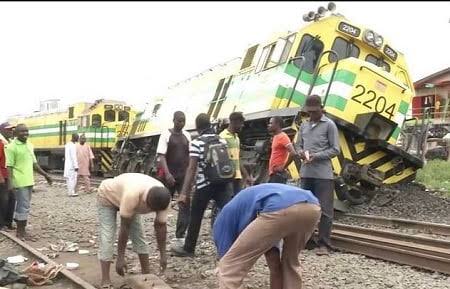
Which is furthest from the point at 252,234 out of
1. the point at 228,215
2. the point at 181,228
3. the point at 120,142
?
the point at 120,142

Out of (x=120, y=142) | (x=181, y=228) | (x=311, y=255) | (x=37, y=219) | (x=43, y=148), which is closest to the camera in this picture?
(x=311, y=255)

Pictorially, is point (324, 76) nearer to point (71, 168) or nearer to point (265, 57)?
point (265, 57)

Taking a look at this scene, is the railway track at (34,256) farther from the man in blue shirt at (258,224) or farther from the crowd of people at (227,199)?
the man in blue shirt at (258,224)

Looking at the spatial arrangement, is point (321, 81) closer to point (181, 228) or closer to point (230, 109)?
point (230, 109)

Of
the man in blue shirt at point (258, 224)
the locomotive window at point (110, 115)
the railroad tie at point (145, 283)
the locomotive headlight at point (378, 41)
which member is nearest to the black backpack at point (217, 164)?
the railroad tie at point (145, 283)

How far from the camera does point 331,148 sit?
648 centimetres

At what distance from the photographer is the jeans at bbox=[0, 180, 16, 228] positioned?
8.33 m

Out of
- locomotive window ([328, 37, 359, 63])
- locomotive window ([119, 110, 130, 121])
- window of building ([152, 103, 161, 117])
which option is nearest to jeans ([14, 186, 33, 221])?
locomotive window ([328, 37, 359, 63])

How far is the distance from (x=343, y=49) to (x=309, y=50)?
2.15 feet

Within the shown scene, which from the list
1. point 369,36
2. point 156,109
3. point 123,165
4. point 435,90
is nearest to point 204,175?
point 369,36

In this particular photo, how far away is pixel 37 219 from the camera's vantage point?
10.3 meters

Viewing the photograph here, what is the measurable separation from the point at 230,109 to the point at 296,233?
812 cm

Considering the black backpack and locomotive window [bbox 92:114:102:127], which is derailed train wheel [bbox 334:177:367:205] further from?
locomotive window [bbox 92:114:102:127]

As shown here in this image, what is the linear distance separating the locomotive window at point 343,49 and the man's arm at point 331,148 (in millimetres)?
3994
